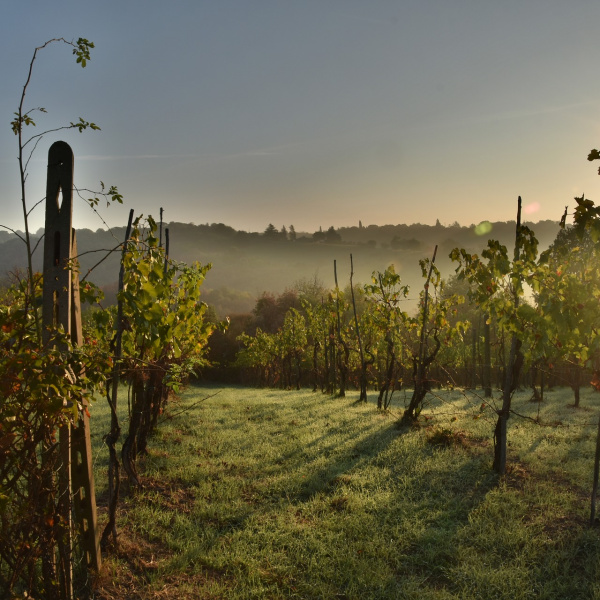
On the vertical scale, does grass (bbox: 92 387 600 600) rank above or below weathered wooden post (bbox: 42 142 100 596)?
below

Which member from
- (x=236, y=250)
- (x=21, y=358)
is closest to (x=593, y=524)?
(x=21, y=358)

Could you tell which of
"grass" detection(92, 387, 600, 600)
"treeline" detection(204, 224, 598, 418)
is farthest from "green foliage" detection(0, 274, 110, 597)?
"treeline" detection(204, 224, 598, 418)

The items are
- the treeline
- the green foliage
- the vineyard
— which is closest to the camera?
the green foliage

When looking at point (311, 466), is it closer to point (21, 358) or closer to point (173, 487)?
point (173, 487)

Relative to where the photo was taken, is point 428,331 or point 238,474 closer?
point 238,474

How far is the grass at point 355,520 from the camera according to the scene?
157 inches

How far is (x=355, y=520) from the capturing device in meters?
5.14

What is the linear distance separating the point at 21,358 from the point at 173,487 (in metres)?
4.40

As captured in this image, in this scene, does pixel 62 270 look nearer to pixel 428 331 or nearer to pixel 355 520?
pixel 355 520

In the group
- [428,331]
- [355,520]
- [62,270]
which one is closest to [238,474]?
[355,520]

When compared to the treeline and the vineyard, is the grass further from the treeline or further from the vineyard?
the treeline

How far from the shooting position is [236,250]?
132000 millimetres

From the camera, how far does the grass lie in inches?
157

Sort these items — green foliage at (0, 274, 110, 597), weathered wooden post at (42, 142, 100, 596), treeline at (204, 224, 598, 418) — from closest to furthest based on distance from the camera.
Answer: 1. green foliage at (0, 274, 110, 597)
2. weathered wooden post at (42, 142, 100, 596)
3. treeline at (204, 224, 598, 418)
